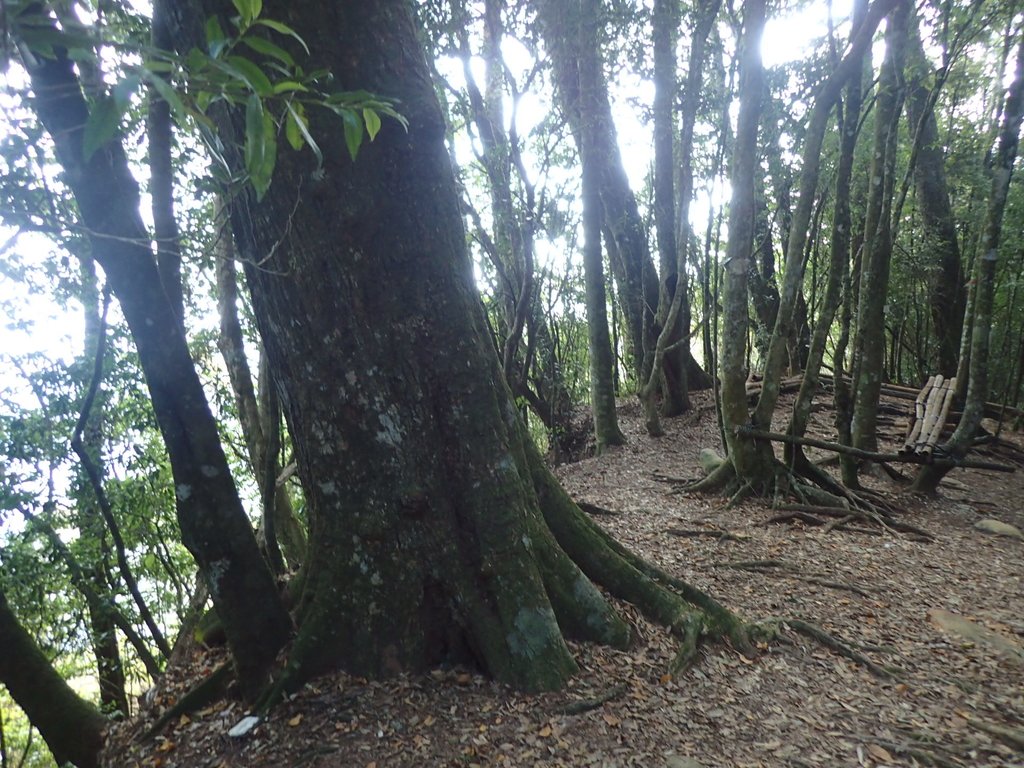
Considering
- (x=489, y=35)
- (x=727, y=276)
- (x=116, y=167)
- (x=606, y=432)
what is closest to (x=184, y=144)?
(x=116, y=167)

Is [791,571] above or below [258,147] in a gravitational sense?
below

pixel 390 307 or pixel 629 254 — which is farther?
pixel 629 254

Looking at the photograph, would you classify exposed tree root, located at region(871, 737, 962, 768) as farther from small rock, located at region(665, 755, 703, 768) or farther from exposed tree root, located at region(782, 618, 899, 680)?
small rock, located at region(665, 755, 703, 768)

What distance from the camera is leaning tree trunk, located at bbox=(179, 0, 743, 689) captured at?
332 centimetres

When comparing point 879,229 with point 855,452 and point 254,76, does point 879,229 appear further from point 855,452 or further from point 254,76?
point 254,76

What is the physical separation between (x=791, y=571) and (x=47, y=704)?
5690mm

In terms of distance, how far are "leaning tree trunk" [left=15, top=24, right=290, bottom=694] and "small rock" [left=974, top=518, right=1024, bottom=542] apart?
24.9ft

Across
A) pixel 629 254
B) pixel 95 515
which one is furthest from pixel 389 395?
pixel 629 254

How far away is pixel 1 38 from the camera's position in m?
0.99

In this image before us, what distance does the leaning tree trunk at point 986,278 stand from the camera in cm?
736

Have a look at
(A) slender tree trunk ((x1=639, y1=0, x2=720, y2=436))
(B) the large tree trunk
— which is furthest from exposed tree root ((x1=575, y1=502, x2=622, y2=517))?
(B) the large tree trunk

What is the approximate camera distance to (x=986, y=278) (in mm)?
7684

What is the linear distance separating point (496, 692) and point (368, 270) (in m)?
2.46

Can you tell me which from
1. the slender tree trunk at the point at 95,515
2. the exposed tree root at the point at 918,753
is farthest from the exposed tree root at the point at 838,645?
the slender tree trunk at the point at 95,515
